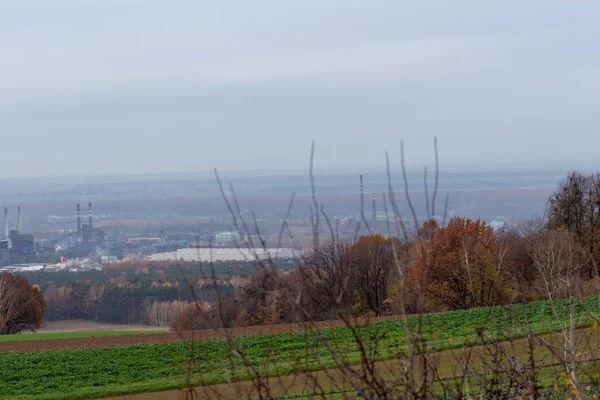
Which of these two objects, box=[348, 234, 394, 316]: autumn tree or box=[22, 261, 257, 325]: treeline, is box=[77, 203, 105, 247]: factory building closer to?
box=[22, 261, 257, 325]: treeline

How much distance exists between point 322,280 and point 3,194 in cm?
17665

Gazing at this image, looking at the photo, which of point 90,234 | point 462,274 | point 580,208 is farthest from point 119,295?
point 90,234

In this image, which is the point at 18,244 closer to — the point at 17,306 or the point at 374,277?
the point at 17,306

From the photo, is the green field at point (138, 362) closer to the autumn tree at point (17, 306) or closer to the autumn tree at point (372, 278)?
the autumn tree at point (372, 278)

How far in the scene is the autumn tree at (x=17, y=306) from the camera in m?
42.0

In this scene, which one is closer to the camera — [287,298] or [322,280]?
[287,298]

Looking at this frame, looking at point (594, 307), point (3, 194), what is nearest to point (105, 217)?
point (3, 194)

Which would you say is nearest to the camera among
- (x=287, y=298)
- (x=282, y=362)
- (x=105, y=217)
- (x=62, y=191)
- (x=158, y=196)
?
(x=287, y=298)

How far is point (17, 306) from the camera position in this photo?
43.0 meters

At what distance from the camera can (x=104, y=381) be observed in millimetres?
16203

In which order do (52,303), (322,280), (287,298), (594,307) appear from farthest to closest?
(52,303), (594,307), (322,280), (287,298)

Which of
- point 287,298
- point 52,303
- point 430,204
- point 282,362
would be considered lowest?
point 52,303

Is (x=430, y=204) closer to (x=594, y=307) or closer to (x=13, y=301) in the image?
(x=594, y=307)

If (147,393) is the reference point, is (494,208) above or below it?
above
